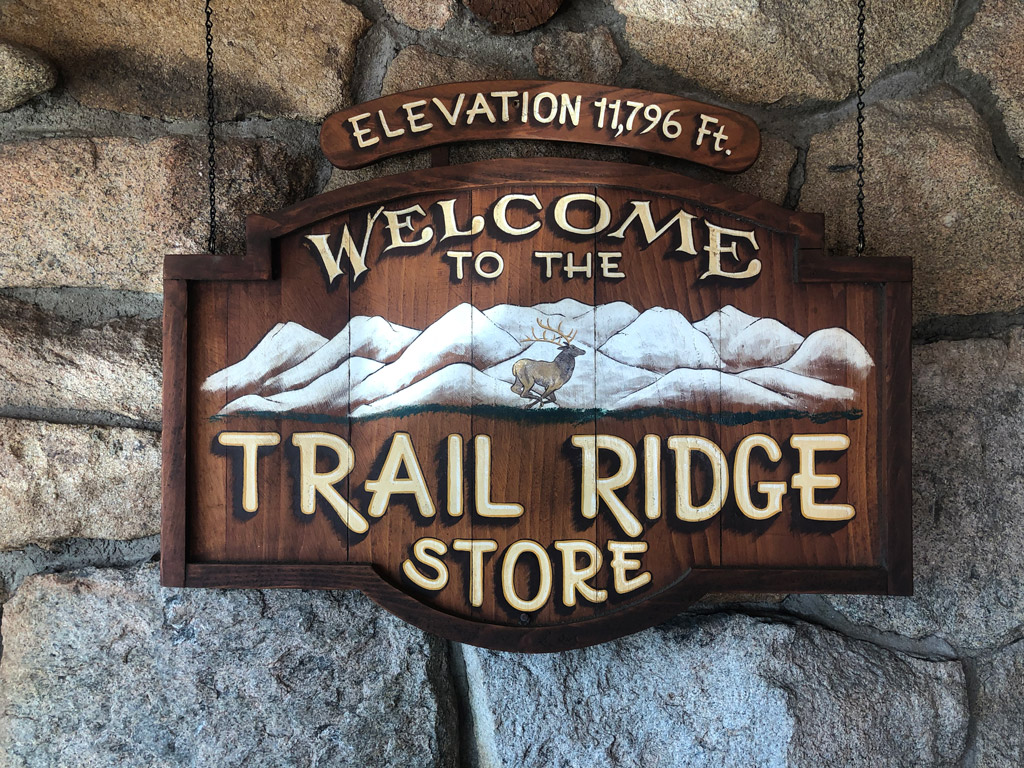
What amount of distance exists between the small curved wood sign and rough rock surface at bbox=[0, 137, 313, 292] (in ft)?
0.59

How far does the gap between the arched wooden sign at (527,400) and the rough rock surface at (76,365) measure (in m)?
0.11

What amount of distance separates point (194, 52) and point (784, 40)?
2.71 ft

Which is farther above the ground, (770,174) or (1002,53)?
(1002,53)

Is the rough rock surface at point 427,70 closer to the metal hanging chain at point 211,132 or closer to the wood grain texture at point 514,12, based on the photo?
the wood grain texture at point 514,12

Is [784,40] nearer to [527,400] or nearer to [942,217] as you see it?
[942,217]

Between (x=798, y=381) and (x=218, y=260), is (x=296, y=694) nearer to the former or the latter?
(x=218, y=260)

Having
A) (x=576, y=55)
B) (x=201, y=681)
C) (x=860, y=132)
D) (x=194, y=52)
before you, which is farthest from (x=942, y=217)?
(x=201, y=681)

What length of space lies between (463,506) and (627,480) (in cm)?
21

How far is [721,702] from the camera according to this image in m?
0.91

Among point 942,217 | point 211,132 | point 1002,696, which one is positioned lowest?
point 1002,696

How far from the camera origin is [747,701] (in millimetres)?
909

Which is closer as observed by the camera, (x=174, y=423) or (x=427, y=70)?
(x=174, y=423)

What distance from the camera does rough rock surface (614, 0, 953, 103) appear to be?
Result: 0.97 meters

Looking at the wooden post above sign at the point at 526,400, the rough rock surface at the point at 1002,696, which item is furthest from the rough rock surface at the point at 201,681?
the rough rock surface at the point at 1002,696
